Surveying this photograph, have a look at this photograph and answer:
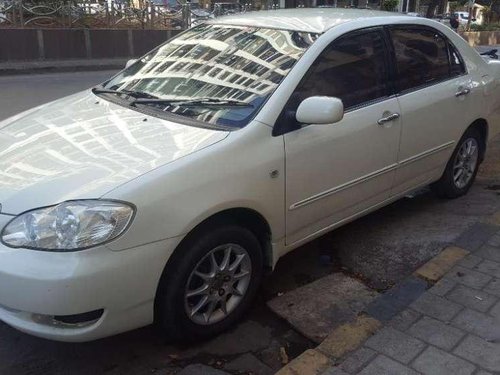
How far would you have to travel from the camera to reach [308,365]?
2535 millimetres

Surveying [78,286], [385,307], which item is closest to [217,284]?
[78,286]

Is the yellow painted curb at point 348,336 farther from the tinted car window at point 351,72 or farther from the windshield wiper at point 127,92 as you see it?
the windshield wiper at point 127,92

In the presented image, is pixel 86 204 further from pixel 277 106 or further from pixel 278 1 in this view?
pixel 278 1

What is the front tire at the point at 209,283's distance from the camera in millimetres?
2594

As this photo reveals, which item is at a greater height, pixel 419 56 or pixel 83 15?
pixel 83 15

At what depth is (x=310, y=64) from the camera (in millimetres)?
3209

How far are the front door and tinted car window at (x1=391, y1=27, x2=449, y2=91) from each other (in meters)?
0.19

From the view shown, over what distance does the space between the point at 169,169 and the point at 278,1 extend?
82.4 feet

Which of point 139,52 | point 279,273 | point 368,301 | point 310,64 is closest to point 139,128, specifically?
point 310,64

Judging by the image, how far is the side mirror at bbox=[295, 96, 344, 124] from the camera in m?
2.90

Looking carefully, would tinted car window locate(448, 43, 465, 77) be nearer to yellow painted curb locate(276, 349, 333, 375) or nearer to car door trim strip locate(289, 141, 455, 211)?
car door trim strip locate(289, 141, 455, 211)

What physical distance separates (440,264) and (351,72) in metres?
1.35

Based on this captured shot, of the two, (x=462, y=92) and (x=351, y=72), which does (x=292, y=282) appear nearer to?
(x=351, y=72)

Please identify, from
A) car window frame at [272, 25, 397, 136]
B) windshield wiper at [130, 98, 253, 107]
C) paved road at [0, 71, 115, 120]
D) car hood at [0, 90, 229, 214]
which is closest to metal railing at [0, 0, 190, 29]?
paved road at [0, 71, 115, 120]
